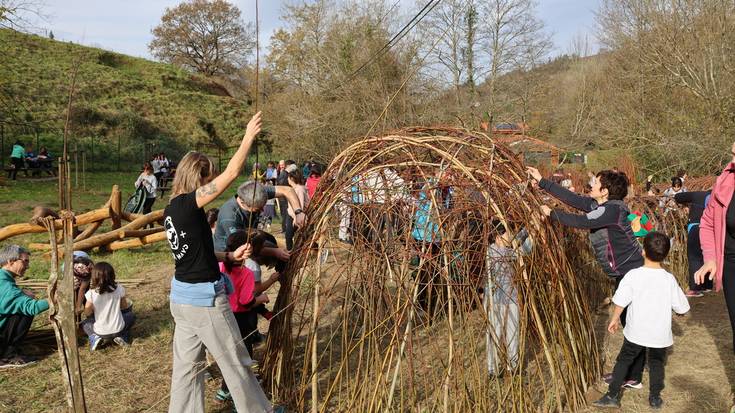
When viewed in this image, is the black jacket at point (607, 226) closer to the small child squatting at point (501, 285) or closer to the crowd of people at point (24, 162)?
the small child squatting at point (501, 285)

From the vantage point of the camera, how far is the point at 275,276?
13.9 feet

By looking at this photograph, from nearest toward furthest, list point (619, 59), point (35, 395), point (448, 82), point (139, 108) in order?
point (35, 395) < point (619, 59) < point (448, 82) < point (139, 108)

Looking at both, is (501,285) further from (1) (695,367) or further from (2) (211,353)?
(1) (695,367)

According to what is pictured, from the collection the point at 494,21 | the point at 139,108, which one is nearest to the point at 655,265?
the point at 494,21

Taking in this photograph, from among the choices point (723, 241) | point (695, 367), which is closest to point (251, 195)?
point (723, 241)

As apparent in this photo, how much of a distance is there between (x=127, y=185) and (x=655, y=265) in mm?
20536

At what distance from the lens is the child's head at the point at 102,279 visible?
494 centimetres

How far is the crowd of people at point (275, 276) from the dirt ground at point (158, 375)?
0.56 ft

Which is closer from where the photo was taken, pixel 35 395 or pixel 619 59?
pixel 35 395

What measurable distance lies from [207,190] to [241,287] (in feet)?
4.69

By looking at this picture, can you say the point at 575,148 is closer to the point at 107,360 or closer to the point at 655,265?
the point at 655,265

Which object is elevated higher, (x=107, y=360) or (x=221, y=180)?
(x=221, y=180)

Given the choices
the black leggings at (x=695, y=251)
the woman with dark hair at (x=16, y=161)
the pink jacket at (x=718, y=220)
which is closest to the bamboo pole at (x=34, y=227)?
the pink jacket at (x=718, y=220)

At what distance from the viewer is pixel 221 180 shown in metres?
2.77
